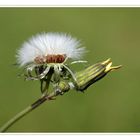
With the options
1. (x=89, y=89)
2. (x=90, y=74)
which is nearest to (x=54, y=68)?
(x=90, y=74)

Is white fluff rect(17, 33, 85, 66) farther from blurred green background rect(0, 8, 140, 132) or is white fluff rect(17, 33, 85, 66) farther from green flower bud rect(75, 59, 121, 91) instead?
blurred green background rect(0, 8, 140, 132)

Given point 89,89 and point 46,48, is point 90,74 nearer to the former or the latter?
point 46,48

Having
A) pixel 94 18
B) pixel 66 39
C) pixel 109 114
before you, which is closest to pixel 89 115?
pixel 109 114

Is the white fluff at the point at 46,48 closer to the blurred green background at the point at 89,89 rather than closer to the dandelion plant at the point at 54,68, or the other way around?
the dandelion plant at the point at 54,68

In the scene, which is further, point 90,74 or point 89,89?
point 89,89

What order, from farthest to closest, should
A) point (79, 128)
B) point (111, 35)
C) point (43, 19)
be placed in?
1. point (111, 35)
2. point (43, 19)
3. point (79, 128)

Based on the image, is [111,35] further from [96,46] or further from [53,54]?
[53,54]

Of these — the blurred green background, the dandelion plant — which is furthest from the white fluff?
the blurred green background

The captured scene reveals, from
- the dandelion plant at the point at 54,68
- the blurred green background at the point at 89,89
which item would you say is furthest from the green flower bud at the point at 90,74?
the blurred green background at the point at 89,89
